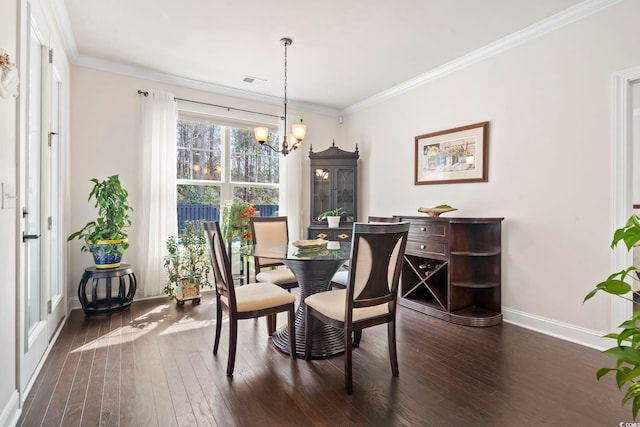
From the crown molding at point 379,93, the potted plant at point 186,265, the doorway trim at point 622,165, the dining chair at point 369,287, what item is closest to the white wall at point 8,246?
the crown molding at point 379,93

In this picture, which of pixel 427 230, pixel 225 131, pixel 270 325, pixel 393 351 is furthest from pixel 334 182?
pixel 393 351

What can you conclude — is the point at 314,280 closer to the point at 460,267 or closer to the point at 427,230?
the point at 427,230

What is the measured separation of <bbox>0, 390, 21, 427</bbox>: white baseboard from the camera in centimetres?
158

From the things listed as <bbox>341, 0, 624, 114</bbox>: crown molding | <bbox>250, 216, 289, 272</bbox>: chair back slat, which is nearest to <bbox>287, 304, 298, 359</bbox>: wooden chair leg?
<bbox>250, 216, 289, 272</bbox>: chair back slat

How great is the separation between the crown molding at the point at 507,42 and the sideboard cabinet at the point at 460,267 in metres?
1.71

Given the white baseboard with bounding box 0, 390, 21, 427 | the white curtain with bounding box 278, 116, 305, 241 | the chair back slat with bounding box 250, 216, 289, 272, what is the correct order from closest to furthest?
the white baseboard with bounding box 0, 390, 21, 427, the chair back slat with bounding box 250, 216, 289, 272, the white curtain with bounding box 278, 116, 305, 241

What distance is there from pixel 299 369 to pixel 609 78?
10.6 feet

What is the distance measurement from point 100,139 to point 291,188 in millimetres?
2427

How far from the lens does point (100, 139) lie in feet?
12.0

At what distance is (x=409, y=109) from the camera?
4.26 m

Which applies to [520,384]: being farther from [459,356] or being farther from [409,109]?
[409,109]

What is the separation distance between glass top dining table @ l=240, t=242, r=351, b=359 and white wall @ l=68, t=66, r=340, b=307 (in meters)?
2.23

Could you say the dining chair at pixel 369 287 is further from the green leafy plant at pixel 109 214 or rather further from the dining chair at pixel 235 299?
the green leafy plant at pixel 109 214

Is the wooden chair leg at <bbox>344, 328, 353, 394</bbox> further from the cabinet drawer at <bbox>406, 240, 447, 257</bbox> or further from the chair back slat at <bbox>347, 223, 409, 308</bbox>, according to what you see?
the cabinet drawer at <bbox>406, 240, 447, 257</bbox>
